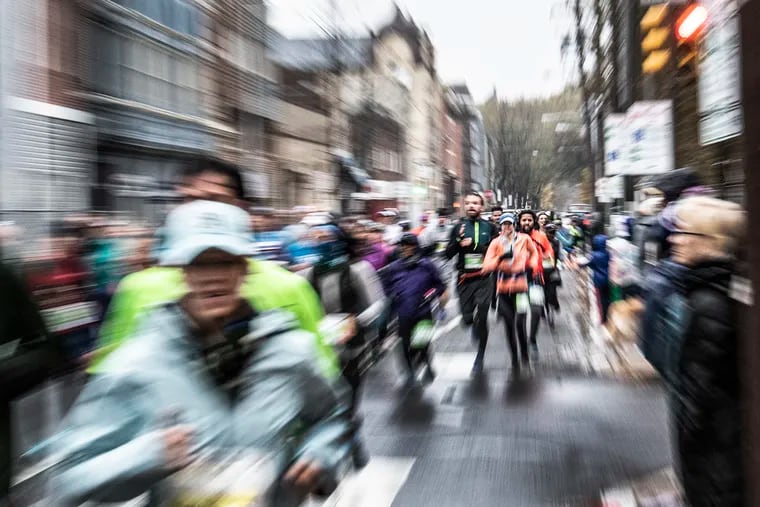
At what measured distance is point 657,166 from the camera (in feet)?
32.0

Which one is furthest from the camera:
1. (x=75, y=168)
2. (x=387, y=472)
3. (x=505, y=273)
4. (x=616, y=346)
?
(x=75, y=168)

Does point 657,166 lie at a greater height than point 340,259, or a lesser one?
greater

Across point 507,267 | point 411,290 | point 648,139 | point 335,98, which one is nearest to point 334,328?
point 411,290

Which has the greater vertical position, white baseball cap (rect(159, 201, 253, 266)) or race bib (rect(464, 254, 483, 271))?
white baseball cap (rect(159, 201, 253, 266))

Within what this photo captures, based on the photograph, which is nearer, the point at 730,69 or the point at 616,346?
the point at 730,69

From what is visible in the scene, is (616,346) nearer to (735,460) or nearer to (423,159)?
(735,460)

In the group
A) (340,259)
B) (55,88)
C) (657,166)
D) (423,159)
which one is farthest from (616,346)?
(423,159)

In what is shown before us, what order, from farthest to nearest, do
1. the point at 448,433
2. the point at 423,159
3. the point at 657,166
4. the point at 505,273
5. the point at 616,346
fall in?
1. the point at 423,159
2. the point at 657,166
3. the point at 616,346
4. the point at 505,273
5. the point at 448,433

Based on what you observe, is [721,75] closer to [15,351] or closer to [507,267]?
[15,351]

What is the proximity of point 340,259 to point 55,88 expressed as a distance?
888 cm

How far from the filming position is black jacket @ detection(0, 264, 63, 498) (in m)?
2.84

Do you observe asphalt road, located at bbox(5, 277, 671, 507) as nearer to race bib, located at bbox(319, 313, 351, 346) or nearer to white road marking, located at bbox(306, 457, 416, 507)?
white road marking, located at bbox(306, 457, 416, 507)

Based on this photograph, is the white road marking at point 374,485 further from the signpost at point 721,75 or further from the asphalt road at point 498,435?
the signpost at point 721,75

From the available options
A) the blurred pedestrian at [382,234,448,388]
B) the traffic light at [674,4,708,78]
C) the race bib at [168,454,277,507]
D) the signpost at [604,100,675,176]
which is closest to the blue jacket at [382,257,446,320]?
the blurred pedestrian at [382,234,448,388]
